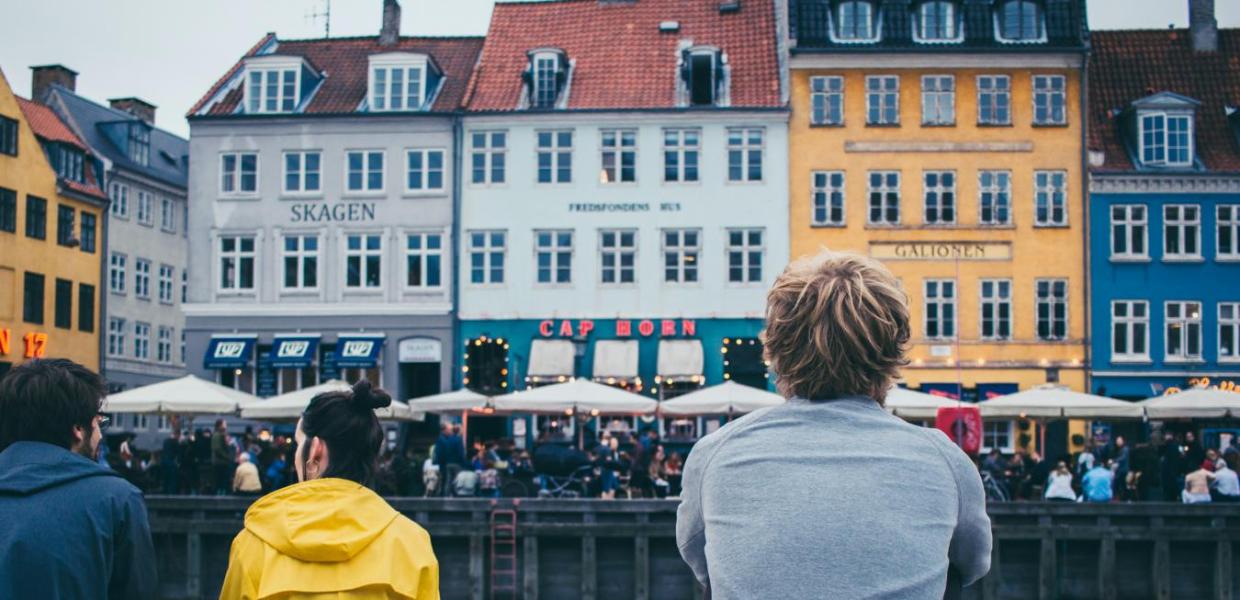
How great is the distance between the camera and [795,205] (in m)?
37.1

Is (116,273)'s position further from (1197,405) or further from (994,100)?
(1197,405)

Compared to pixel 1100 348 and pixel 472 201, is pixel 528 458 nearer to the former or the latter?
pixel 472 201

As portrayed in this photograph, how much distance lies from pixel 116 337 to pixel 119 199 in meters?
4.83

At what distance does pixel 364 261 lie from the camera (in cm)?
3812

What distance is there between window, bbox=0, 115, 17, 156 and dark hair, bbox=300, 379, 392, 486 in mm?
42922

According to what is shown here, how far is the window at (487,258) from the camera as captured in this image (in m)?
37.7

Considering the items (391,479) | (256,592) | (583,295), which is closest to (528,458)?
(391,479)

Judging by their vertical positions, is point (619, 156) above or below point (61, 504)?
above

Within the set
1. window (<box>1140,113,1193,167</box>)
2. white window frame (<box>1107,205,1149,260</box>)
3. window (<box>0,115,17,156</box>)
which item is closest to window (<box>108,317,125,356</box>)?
window (<box>0,115,17,156</box>)

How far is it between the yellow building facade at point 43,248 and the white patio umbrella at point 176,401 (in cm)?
1791

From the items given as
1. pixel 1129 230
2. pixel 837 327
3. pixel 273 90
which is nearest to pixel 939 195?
pixel 1129 230

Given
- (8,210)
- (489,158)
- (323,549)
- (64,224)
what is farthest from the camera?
(64,224)

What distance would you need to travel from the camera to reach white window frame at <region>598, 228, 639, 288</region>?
37.4 metres

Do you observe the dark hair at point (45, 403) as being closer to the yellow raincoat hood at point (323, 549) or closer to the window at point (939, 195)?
the yellow raincoat hood at point (323, 549)
